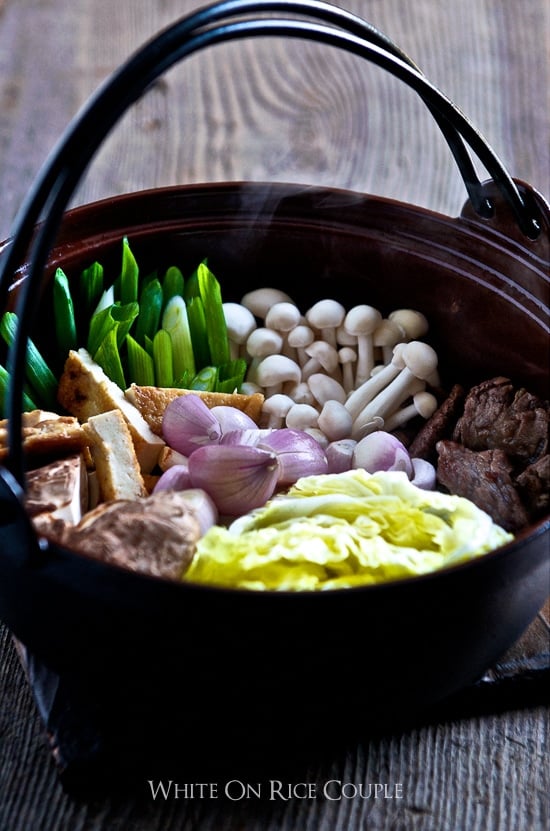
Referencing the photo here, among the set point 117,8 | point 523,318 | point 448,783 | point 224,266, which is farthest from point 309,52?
point 448,783

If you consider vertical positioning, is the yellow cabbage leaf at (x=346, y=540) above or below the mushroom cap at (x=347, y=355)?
below

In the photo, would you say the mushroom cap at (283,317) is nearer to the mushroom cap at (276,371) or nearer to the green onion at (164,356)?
the mushroom cap at (276,371)

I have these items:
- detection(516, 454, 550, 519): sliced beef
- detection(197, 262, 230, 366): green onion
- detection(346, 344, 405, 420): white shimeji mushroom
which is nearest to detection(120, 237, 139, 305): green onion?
detection(197, 262, 230, 366): green onion

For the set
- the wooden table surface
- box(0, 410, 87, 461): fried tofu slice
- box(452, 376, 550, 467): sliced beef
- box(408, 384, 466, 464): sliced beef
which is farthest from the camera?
the wooden table surface

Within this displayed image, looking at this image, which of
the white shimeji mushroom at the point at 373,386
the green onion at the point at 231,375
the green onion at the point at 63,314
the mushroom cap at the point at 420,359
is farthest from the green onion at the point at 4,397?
the mushroom cap at the point at 420,359

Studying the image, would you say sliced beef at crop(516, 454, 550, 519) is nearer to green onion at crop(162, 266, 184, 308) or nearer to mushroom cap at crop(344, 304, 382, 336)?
mushroom cap at crop(344, 304, 382, 336)

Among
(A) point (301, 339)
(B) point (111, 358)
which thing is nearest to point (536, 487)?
(A) point (301, 339)

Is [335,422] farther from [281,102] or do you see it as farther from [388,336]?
[281,102]

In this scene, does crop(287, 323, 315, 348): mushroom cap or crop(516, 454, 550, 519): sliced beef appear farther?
crop(287, 323, 315, 348): mushroom cap
